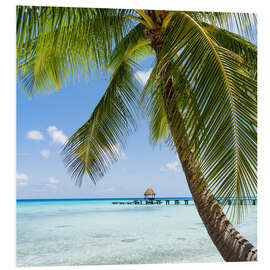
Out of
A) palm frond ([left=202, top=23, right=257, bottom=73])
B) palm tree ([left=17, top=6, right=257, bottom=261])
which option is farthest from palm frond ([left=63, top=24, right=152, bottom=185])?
palm frond ([left=202, top=23, right=257, bottom=73])

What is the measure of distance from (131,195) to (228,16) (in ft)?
7.57

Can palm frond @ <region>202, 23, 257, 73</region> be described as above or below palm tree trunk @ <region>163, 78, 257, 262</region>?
above

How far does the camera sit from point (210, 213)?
2.00m

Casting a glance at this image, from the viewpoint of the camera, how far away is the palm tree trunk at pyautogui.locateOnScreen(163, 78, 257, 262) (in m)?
1.90

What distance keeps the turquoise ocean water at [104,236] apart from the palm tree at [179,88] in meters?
1.13

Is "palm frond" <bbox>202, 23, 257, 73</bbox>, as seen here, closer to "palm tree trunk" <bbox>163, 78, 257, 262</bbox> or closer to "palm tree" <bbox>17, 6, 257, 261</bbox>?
"palm tree" <bbox>17, 6, 257, 261</bbox>

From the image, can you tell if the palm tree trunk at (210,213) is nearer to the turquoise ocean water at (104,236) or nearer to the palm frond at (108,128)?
the palm frond at (108,128)

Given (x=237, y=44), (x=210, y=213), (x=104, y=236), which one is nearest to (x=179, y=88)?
(x=210, y=213)

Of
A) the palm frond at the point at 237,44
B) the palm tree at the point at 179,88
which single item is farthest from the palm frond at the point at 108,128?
the palm frond at the point at 237,44

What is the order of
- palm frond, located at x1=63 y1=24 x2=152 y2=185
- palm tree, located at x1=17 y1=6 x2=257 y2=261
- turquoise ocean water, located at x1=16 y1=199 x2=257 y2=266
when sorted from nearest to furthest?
palm tree, located at x1=17 y1=6 x2=257 y2=261, palm frond, located at x1=63 y1=24 x2=152 y2=185, turquoise ocean water, located at x1=16 y1=199 x2=257 y2=266

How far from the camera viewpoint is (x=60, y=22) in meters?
2.11

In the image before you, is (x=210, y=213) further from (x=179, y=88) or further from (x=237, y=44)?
(x=237, y=44)

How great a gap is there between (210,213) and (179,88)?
0.78m

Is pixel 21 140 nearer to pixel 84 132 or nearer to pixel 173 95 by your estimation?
pixel 84 132
